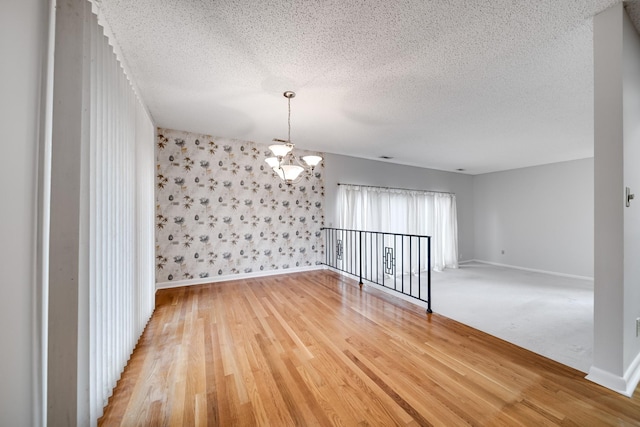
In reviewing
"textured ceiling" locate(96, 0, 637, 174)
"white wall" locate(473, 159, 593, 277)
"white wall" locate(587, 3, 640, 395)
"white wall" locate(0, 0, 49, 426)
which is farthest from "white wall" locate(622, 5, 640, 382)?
"white wall" locate(473, 159, 593, 277)

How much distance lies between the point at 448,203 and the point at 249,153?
5.21 metres

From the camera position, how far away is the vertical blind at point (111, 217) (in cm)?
127

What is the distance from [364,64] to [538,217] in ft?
20.3

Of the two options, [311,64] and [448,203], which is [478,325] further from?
[448,203]

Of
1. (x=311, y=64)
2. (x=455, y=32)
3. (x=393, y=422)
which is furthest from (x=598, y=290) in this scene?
(x=311, y=64)

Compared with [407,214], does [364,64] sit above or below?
above

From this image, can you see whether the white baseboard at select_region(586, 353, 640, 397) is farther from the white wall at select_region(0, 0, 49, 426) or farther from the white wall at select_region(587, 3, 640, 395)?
the white wall at select_region(0, 0, 49, 426)

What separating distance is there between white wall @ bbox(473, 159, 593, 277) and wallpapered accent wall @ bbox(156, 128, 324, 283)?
5055mm

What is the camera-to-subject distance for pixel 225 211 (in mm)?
3943

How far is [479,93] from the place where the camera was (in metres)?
2.44

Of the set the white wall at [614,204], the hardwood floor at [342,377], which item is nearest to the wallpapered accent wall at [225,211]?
the hardwood floor at [342,377]

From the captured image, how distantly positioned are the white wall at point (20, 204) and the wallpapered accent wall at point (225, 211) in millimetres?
2805

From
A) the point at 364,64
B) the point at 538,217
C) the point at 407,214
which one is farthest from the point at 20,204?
the point at 538,217

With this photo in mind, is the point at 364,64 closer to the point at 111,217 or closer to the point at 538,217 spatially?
the point at 111,217
